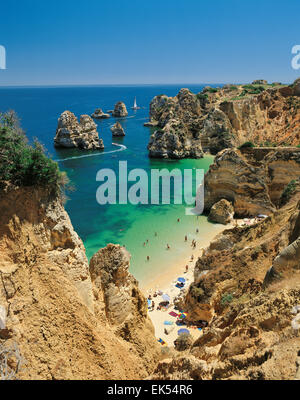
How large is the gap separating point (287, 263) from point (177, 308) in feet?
37.3

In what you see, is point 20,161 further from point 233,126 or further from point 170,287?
point 233,126

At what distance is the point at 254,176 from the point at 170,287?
14.8 m

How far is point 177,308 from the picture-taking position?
18500 millimetres

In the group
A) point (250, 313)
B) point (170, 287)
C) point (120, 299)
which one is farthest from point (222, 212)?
point (250, 313)

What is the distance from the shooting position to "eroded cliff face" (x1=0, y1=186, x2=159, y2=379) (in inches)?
258

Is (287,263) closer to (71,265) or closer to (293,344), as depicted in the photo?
(293,344)

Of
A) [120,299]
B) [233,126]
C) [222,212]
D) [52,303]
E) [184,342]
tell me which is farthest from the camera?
[233,126]

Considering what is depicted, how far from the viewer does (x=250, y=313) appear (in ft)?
24.4

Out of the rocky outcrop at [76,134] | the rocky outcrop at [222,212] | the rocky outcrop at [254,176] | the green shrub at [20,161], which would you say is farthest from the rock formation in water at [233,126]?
the green shrub at [20,161]

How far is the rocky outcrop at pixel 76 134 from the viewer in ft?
209

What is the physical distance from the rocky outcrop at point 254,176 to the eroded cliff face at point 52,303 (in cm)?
2312

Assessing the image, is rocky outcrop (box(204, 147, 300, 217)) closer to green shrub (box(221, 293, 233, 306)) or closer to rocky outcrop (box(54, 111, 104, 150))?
green shrub (box(221, 293, 233, 306))

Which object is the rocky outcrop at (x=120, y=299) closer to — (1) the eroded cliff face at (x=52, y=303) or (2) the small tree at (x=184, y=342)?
(1) the eroded cliff face at (x=52, y=303)
